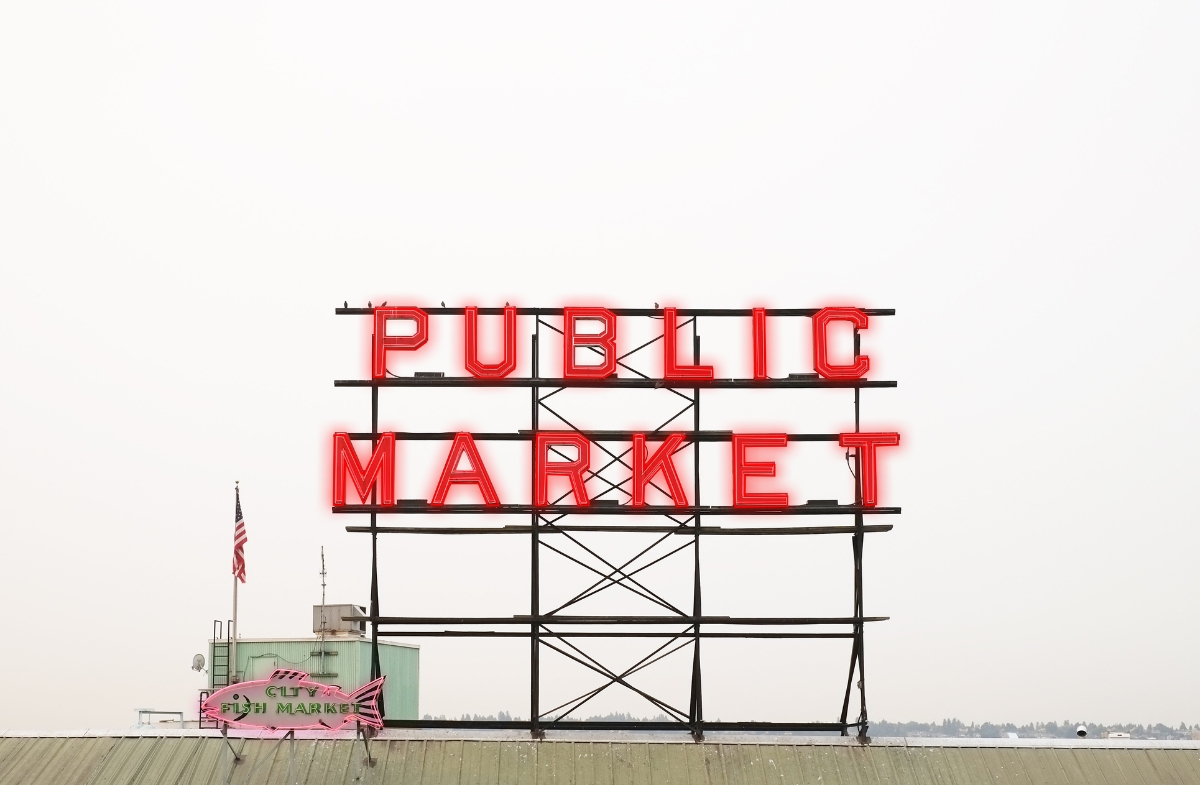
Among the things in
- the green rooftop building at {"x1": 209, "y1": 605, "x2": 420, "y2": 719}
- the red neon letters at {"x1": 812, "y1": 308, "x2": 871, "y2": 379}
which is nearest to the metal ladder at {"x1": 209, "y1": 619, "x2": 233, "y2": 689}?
the green rooftop building at {"x1": 209, "y1": 605, "x2": 420, "y2": 719}

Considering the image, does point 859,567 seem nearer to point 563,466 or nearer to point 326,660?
point 563,466

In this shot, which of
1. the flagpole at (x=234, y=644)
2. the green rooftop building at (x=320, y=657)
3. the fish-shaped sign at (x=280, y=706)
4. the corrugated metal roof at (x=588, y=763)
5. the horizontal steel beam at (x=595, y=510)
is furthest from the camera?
the green rooftop building at (x=320, y=657)

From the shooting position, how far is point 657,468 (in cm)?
4119

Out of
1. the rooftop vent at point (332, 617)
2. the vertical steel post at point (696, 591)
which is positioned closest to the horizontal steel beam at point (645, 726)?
the vertical steel post at point (696, 591)

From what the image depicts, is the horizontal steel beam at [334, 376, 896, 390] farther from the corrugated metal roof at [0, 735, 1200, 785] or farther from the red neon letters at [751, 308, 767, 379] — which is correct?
the corrugated metal roof at [0, 735, 1200, 785]

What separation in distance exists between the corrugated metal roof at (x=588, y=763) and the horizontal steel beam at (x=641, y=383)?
8969 mm

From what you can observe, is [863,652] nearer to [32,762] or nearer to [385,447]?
[385,447]

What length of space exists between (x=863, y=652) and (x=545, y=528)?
28.0 feet

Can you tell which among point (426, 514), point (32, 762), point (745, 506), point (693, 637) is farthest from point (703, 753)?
point (32, 762)

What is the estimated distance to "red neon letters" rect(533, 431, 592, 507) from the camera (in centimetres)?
4094

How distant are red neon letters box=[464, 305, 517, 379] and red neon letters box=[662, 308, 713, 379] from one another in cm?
387

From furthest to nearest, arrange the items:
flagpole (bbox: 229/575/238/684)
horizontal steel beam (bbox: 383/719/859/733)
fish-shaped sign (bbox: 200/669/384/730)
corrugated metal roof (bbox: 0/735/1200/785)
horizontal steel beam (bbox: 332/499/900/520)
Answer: flagpole (bbox: 229/575/238/684) → horizontal steel beam (bbox: 332/499/900/520) → horizontal steel beam (bbox: 383/719/859/733) → corrugated metal roof (bbox: 0/735/1200/785) → fish-shaped sign (bbox: 200/669/384/730)

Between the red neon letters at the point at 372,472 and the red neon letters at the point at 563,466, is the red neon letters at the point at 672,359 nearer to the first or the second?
the red neon letters at the point at 563,466

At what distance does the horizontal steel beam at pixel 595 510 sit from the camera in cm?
4072
